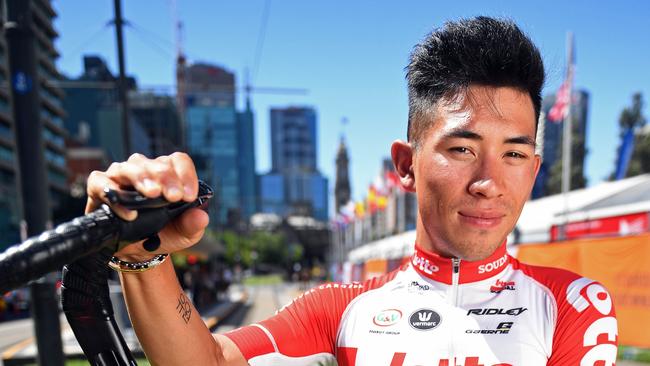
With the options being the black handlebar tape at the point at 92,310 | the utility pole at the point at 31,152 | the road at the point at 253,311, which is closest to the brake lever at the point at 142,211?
the black handlebar tape at the point at 92,310

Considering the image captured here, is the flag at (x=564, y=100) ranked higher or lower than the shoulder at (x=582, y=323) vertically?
higher

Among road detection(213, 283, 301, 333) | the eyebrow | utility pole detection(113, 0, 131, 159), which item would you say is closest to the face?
the eyebrow

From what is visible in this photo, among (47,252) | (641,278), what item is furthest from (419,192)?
(641,278)

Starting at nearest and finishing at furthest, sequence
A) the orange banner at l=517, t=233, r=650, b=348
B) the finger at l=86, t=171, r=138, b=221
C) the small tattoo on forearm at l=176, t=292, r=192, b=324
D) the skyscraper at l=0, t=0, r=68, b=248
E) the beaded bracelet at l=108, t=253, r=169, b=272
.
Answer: the finger at l=86, t=171, r=138, b=221 → the beaded bracelet at l=108, t=253, r=169, b=272 → the small tattoo on forearm at l=176, t=292, r=192, b=324 → the orange banner at l=517, t=233, r=650, b=348 → the skyscraper at l=0, t=0, r=68, b=248

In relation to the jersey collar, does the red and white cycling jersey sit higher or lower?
lower

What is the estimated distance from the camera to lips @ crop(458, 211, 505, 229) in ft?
4.37

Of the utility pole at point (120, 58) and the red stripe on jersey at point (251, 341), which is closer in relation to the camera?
the red stripe on jersey at point (251, 341)

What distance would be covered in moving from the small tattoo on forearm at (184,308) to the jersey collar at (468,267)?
0.79 meters

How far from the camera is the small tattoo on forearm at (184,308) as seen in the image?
1.25m

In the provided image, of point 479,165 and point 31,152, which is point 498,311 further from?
point 31,152

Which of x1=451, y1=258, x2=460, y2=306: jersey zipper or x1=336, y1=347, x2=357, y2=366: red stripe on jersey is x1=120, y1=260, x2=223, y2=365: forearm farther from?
x1=451, y1=258, x2=460, y2=306: jersey zipper

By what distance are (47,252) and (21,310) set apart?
29.9 m

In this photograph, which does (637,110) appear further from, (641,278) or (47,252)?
(47,252)

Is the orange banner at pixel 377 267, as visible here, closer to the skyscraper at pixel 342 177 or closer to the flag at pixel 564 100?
the flag at pixel 564 100
